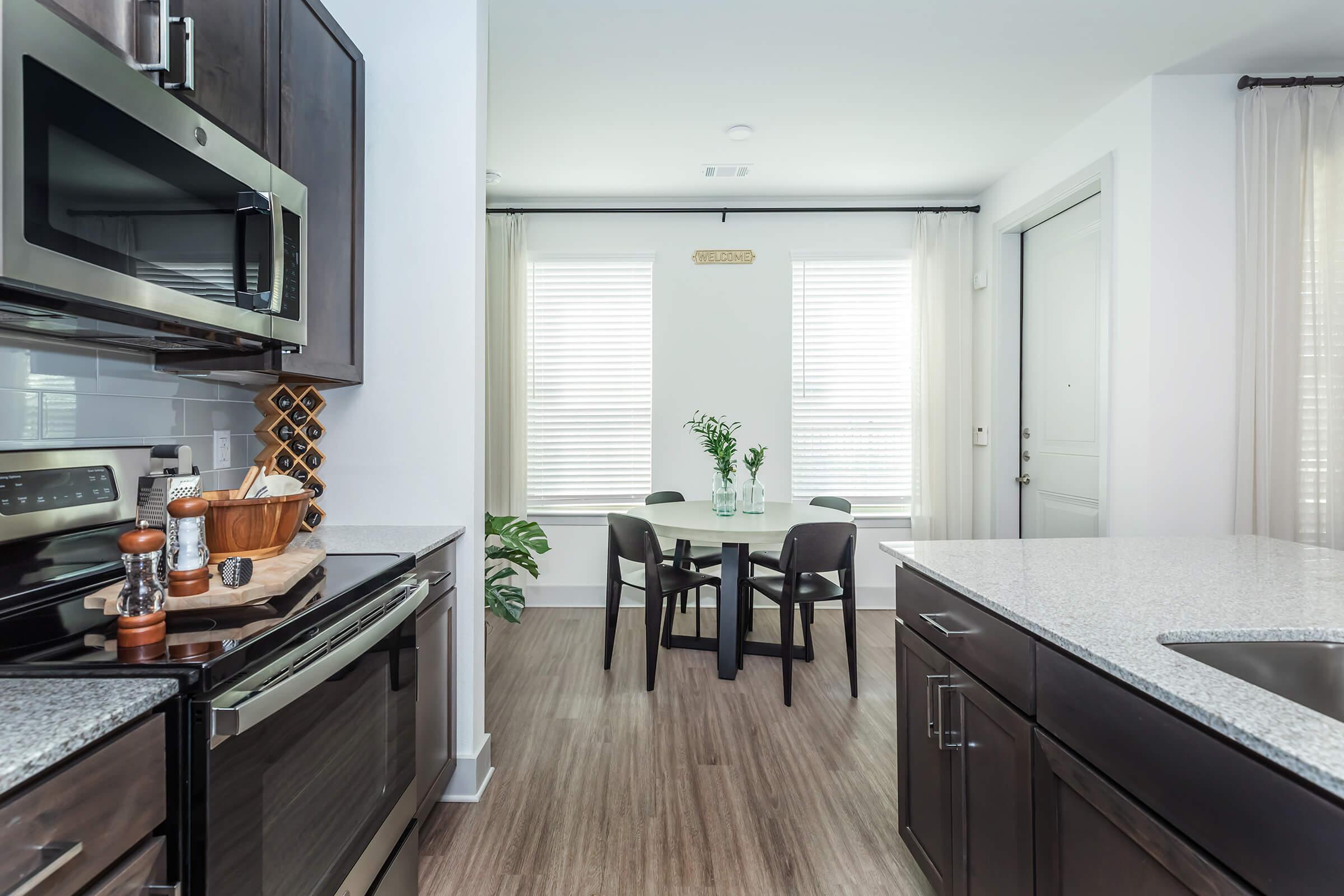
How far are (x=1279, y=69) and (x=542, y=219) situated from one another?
3.96 metres

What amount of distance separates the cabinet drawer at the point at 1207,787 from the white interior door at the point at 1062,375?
2.71 metres

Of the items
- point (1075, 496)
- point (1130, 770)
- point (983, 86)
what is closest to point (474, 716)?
point (1130, 770)

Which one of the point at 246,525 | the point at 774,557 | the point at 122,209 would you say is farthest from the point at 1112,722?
the point at 774,557

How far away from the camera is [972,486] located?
445 centimetres

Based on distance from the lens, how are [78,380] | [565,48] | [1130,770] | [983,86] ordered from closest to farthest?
1. [1130,770]
2. [78,380]
3. [565,48]
4. [983,86]

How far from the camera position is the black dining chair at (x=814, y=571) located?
2885 mm

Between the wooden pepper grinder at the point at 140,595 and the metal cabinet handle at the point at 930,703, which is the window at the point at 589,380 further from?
the wooden pepper grinder at the point at 140,595

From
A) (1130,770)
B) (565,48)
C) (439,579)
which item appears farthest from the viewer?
(565,48)

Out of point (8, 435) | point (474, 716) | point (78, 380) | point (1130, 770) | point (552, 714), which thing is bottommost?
point (552, 714)

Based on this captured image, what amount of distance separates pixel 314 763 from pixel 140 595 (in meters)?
0.43

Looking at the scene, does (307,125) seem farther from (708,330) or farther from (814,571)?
(708,330)

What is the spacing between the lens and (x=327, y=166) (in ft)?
6.21

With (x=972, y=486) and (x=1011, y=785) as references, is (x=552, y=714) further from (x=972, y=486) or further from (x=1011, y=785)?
(x=972, y=486)

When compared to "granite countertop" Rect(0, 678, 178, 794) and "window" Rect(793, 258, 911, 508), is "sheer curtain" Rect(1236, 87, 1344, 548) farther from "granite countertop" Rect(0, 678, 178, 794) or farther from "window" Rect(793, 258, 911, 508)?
"granite countertop" Rect(0, 678, 178, 794)
